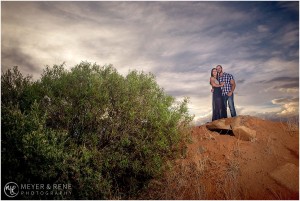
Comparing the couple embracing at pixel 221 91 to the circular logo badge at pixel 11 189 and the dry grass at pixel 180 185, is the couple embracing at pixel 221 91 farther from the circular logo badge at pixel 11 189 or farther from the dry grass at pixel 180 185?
the circular logo badge at pixel 11 189

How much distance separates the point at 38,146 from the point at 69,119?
2.05 meters

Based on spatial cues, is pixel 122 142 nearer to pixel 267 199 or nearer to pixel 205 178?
pixel 205 178

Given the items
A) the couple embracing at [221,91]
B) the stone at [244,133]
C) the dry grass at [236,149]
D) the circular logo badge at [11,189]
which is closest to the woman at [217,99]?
the couple embracing at [221,91]

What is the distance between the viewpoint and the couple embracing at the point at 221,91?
1711 cm

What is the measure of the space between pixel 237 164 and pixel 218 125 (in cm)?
341

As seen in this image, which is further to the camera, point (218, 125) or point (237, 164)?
point (218, 125)

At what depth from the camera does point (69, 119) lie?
36.3 feet

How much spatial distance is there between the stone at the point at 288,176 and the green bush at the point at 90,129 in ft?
15.0

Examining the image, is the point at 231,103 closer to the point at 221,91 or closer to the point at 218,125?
the point at 221,91

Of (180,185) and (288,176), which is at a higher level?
(288,176)

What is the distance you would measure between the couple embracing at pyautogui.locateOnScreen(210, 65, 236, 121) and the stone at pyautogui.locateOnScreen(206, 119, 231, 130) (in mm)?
881

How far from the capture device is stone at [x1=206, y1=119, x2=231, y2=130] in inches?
641

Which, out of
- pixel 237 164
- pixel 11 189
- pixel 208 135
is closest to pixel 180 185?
pixel 237 164

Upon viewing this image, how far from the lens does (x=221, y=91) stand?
56.8ft
